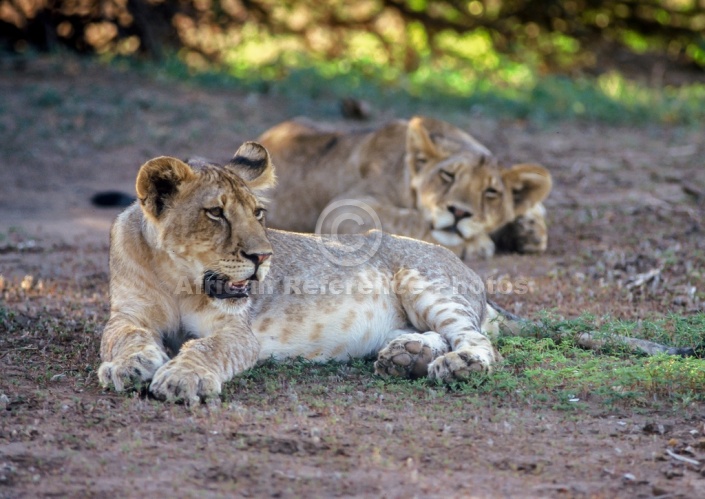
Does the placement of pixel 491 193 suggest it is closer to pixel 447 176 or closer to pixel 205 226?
pixel 447 176

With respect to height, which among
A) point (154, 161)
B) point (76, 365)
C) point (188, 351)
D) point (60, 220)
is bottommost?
point (60, 220)

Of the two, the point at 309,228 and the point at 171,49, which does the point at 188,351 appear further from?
the point at 171,49

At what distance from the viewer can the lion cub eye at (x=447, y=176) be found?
8867 millimetres

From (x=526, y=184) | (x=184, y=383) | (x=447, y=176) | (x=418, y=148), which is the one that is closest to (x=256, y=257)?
(x=184, y=383)

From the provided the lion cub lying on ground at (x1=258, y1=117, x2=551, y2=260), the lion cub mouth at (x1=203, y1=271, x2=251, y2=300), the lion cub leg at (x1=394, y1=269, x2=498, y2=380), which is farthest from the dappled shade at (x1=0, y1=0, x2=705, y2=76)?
the lion cub mouth at (x1=203, y1=271, x2=251, y2=300)

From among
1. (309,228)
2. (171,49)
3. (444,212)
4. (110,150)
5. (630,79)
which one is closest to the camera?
(444,212)

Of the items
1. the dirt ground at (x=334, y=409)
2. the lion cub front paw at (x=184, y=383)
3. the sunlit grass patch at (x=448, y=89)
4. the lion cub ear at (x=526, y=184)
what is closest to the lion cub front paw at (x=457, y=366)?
the dirt ground at (x=334, y=409)

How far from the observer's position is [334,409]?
4.84m

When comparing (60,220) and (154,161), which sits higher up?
(154,161)

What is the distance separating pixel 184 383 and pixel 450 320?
164 cm

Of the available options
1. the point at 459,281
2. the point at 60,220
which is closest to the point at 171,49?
the point at 60,220

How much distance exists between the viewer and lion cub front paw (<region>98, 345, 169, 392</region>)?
199 inches

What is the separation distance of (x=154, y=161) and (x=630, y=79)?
547 inches

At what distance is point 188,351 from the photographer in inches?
202
